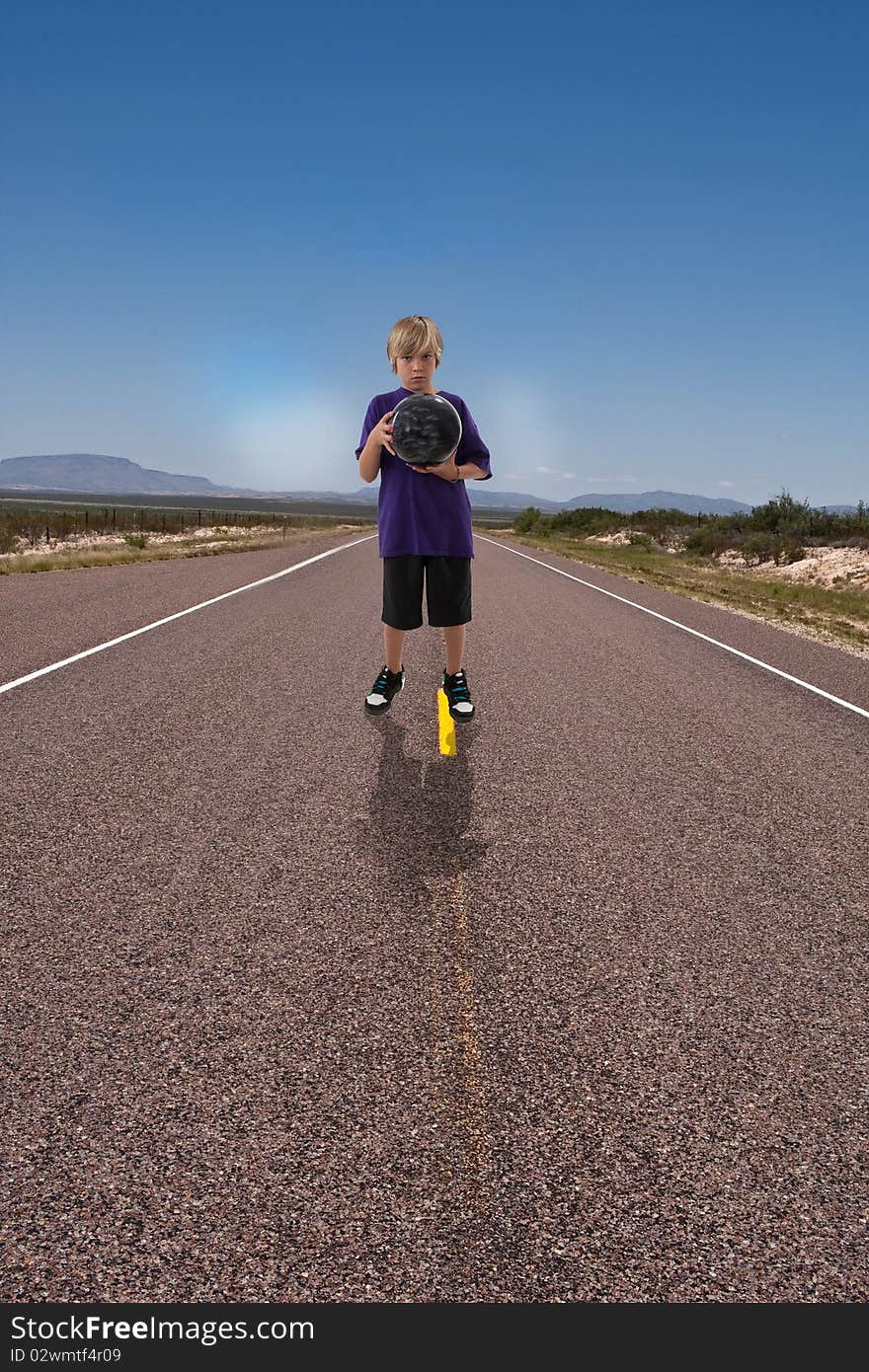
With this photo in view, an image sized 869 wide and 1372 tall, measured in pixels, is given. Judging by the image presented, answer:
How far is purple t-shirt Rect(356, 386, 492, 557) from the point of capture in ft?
16.2

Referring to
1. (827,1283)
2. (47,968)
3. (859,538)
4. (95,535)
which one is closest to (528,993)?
(827,1283)

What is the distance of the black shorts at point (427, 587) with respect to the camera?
5.22 m

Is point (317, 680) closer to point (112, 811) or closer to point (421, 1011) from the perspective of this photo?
point (112, 811)

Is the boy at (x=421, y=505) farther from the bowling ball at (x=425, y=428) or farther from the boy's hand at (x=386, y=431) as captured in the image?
→ the bowling ball at (x=425, y=428)

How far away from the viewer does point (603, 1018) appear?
2.79 metres

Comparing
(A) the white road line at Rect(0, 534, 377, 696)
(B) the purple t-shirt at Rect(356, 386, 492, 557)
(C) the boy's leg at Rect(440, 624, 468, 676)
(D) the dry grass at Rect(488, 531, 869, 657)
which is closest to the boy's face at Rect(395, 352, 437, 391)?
(B) the purple t-shirt at Rect(356, 386, 492, 557)

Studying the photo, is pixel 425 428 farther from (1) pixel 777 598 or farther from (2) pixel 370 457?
(1) pixel 777 598

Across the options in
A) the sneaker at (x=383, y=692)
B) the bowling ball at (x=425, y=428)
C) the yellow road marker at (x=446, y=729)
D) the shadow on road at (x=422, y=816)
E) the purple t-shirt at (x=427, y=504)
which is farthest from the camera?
the sneaker at (x=383, y=692)

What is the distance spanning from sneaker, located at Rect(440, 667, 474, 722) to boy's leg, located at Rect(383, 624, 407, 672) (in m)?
0.34

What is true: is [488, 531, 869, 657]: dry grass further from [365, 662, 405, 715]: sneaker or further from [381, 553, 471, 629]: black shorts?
[381, 553, 471, 629]: black shorts

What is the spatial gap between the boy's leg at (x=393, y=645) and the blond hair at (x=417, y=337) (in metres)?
1.54

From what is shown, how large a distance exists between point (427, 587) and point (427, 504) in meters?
0.51

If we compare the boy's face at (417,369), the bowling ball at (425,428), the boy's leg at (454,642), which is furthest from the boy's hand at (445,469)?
the boy's leg at (454,642)

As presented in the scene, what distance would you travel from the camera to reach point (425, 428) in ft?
14.7
